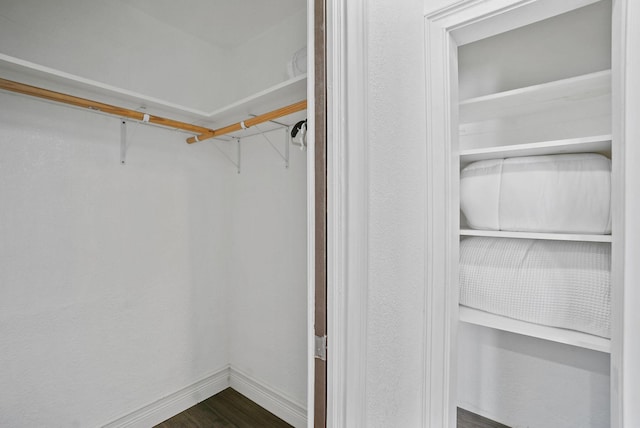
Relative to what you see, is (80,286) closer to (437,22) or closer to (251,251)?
(251,251)

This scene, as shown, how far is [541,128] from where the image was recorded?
1267mm

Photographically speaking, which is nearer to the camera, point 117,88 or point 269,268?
point 117,88

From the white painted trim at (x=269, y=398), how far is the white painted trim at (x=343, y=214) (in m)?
1.11

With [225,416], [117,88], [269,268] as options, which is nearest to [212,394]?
[225,416]

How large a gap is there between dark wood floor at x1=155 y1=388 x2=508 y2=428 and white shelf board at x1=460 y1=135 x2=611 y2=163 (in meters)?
1.69

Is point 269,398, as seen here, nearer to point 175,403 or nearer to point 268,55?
point 175,403

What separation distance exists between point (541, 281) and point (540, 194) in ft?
1.02

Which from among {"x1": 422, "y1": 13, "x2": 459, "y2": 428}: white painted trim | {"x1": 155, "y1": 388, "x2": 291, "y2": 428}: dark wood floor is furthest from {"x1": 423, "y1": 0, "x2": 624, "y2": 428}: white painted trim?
{"x1": 155, "y1": 388, "x2": 291, "y2": 428}: dark wood floor

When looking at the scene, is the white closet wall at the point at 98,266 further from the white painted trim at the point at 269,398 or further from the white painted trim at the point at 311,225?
the white painted trim at the point at 311,225

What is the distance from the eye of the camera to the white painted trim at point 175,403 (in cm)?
156

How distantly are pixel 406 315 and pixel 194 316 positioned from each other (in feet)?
4.63

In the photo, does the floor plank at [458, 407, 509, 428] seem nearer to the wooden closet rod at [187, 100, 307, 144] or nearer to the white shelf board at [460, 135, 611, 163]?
the white shelf board at [460, 135, 611, 163]

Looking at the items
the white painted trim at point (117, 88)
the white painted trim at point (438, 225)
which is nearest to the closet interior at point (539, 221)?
the white painted trim at point (438, 225)

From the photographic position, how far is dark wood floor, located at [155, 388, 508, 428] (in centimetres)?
166
